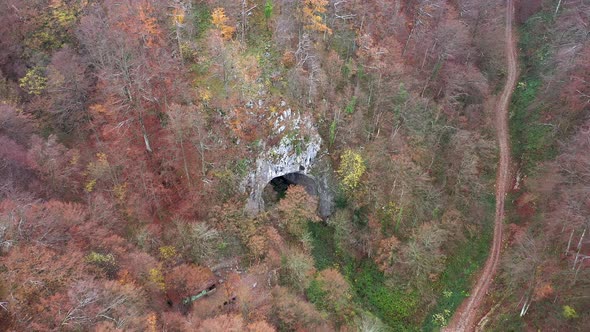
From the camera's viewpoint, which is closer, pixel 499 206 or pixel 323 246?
pixel 323 246

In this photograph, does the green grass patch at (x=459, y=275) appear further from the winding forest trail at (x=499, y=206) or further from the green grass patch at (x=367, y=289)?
the green grass patch at (x=367, y=289)

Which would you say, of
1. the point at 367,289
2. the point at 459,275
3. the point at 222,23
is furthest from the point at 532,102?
the point at 222,23

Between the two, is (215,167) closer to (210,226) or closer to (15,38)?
(210,226)

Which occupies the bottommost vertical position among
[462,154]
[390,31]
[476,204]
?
[476,204]

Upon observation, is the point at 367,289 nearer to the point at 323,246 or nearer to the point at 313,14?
the point at 323,246

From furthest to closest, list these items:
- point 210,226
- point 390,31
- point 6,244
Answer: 1. point 390,31
2. point 210,226
3. point 6,244

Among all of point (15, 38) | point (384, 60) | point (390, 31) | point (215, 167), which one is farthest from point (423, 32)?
point (15, 38)

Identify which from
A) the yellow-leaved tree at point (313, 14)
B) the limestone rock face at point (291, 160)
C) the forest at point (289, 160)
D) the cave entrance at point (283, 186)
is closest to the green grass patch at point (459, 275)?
the forest at point (289, 160)

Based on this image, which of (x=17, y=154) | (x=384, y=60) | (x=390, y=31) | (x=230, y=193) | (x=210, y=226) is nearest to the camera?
(x=17, y=154)
